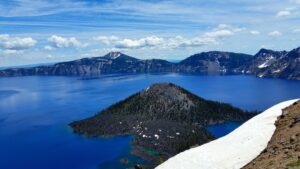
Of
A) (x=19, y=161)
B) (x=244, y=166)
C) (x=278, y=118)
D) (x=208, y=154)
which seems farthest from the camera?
(x=19, y=161)

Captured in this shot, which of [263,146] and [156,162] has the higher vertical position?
[263,146]

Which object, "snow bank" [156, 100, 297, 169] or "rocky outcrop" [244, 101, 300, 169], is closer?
"rocky outcrop" [244, 101, 300, 169]

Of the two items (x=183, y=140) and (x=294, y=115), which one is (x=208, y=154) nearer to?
(x=294, y=115)

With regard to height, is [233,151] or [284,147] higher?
[284,147]

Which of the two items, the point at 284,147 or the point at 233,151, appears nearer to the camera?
the point at 284,147

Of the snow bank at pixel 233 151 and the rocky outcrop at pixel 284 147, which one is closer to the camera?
the rocky outcrop at pixel 284 147

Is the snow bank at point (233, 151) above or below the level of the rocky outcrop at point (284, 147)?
below

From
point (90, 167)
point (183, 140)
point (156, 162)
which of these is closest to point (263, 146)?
point (156, 162)

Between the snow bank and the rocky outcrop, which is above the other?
the rocky outcrop
